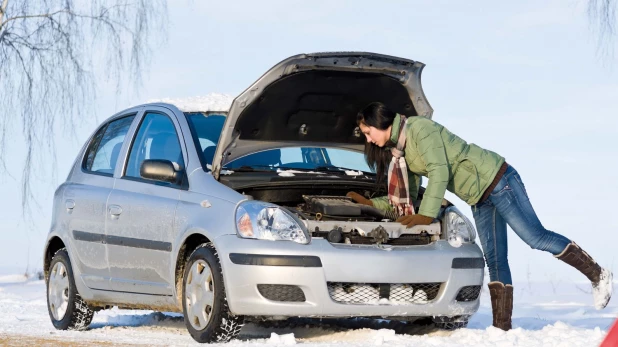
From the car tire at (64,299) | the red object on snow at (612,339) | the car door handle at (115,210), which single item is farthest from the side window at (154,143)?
the red object on snow at (612,339)

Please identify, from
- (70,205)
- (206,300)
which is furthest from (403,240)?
(70,205)

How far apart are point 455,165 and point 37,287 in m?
11.0

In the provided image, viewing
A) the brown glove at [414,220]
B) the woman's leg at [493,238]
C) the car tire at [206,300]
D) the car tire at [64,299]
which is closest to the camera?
the car tire at [206,300]

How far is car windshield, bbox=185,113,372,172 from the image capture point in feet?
25.4

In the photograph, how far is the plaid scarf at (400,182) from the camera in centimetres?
755

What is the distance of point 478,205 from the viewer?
7945 millimetres

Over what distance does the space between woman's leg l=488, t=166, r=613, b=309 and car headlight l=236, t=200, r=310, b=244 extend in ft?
6.02

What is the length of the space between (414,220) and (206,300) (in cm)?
161

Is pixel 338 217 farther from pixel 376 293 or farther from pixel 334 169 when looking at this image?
pixel 334 169

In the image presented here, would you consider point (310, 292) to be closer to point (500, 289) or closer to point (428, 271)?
point (428, 271)

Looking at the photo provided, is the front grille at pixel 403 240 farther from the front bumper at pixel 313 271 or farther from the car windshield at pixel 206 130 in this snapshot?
the car windshield at pixel 206 130

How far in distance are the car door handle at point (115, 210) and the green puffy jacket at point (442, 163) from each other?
83.2 inches

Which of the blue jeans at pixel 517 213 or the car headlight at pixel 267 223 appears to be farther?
the blue jeans at pixel 517 213

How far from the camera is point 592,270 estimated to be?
780cm
